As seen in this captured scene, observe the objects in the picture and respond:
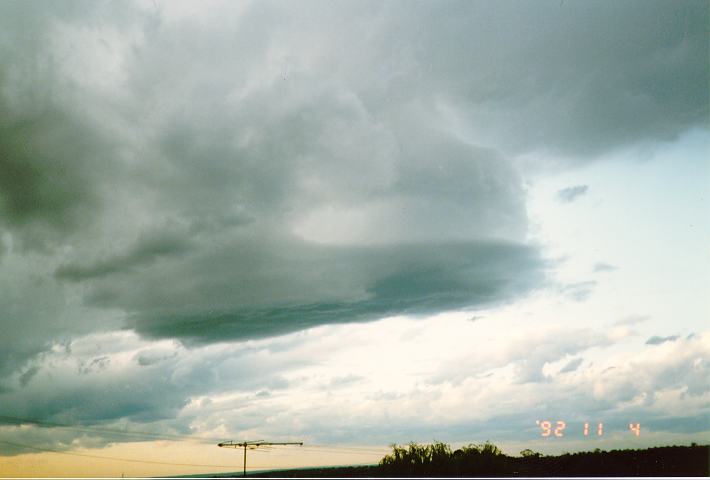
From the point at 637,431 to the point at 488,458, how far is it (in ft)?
210

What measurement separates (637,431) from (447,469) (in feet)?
209

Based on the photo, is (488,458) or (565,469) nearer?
(565,469)

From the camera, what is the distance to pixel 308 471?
281 ft

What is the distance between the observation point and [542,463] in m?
108

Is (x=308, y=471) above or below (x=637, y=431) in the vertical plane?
below

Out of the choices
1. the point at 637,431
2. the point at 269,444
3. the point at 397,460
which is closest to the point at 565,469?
the point at 397,460

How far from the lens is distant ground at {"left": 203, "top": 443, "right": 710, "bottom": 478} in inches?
3991

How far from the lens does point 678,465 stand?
101125mm

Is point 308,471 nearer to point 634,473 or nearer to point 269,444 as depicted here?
point 634,473

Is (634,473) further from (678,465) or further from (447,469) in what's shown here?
(447,469)

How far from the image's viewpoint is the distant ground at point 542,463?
10138 cm

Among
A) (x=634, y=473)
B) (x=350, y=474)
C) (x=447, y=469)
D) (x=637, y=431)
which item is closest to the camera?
(x=637, y=431)

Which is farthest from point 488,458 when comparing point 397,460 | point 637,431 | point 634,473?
point 637,431

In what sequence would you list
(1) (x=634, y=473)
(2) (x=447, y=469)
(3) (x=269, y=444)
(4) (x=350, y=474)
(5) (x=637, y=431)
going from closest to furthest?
(5) (x=637, y=431)
(4) (x=350, y=474)
(1) (x=634, y=473)
(2) (x=447, y=469)
(3) (x=269, y=444)
